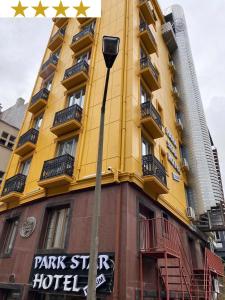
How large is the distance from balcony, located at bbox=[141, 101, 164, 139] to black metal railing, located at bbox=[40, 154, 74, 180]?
419 centimetres

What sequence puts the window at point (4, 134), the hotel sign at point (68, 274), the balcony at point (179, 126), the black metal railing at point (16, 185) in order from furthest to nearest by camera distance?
the window at point (4, 134) < the balcony at point (179, 126) < the black metal railing at point (16, 185) < the hotel sign at point (68, 274)

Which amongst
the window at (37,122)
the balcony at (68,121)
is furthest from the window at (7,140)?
the balcony at (68,121)

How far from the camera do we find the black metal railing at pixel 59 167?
456 inches

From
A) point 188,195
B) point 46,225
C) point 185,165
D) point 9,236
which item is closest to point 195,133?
point 185,165

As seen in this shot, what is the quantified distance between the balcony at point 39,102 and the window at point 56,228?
27.2 feet

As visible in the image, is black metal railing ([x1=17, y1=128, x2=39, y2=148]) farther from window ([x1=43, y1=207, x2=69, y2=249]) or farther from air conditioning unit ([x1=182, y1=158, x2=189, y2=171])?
air conditioning unit ([x1=182, y1=158, x2=189, y2=171])

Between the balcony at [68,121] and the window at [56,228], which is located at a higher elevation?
the balcony at [68,121]

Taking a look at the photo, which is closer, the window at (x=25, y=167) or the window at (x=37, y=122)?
the window at (x=25, y=167)

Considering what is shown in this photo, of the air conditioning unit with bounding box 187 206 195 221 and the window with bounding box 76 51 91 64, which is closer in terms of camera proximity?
the air conditioning unit with bounding box 187 206 195 221

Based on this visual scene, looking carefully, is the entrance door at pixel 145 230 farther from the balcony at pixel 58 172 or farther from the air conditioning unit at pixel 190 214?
the air conditioning unit at pixel 190 214

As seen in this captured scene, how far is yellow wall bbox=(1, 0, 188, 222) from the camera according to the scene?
11.2m

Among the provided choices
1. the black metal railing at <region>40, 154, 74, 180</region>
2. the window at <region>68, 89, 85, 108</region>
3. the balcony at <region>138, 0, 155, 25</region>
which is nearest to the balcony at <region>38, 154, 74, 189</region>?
the black metal railing at <region>40, 154, 74, 180</region>

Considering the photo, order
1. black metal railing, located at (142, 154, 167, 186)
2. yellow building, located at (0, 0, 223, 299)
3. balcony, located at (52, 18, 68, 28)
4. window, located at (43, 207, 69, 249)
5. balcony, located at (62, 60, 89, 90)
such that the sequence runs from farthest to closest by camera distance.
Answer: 1. balcony, located at (52, 18, 68, 28)
2. balcony, located at (62, 60, 89, 90)
3. black metal railing, located at (142, 154, 167, 186)
4. window, located at (43, 207, 69, 249)
5. yellow building, located at (0, 0, 223, 299)

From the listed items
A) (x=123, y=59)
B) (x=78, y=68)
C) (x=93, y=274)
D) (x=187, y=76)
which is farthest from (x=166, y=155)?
(x=93, y=274)
